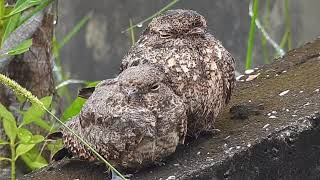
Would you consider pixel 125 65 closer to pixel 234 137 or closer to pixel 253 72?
pixel 234 137

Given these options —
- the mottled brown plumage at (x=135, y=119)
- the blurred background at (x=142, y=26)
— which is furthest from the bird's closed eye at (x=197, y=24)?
the blurred background at (x=142, y=26)

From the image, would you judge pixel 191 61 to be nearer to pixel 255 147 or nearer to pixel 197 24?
pixel 197 24

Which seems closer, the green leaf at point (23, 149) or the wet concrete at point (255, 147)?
the wet concrete at point (255, 147)

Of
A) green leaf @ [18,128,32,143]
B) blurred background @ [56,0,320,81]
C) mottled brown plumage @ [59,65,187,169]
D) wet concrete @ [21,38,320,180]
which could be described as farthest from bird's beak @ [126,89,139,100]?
blurred background @ [56,0,320,81]

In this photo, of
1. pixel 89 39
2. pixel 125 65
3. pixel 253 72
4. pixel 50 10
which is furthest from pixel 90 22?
pixel 125 65

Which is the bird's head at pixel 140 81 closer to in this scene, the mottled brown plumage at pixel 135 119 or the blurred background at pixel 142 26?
the mottled brown plumage at pixel 135 119

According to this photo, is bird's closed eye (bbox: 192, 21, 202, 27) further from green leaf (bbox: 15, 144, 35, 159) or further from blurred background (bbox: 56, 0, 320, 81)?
blurred background (bbox: 56, 0, 320, 81)

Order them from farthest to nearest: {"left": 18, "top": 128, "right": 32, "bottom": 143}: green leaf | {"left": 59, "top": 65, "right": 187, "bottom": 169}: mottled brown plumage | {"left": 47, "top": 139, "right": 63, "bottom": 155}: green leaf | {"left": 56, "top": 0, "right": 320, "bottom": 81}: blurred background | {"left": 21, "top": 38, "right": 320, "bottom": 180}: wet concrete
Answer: {"left": 56, "top": 0, "right": 320, "bottom": 81}: blurred background → {"left": 47, "top": 139, "right": 63, "bottom": 155}: green leaf → {"left": 18, "top": 128, "right": 32, "bottom": 143}: green leaf → {"left": 21, "top": 38, "right": 320, "bottom": 180}: wet concrete → {"left": 59, "top": 65, "right": 187, "bottom": 169}: mottled brown plumage
